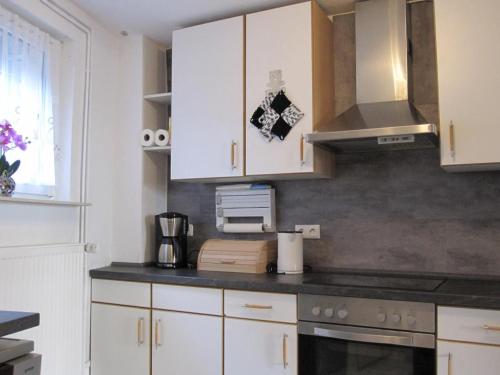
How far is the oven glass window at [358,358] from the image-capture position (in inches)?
72.6

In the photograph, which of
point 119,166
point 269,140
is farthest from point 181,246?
point 269,140

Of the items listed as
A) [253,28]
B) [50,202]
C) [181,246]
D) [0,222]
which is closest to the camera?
[0,222]

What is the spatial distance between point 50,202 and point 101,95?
857 mm

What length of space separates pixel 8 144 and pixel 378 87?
192cm

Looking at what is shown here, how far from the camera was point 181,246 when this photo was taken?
2.79 metres

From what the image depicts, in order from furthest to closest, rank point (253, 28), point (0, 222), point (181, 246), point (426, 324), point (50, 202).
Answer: point (181, 246) → point (253, 28) → point (50, 202) → point (0, 222) → point (426, 324)

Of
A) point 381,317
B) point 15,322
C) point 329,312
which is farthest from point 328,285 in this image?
point 15,322

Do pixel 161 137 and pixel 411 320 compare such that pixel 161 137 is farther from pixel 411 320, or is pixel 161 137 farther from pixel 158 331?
pixel 411 320

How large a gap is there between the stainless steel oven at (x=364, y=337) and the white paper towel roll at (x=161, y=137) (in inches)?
53.0

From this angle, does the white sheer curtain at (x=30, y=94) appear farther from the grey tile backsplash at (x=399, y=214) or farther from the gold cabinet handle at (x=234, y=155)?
the grey tile backsplash at (x=399, y=214)

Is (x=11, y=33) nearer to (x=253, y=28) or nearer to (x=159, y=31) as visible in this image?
(x=159, y=31)

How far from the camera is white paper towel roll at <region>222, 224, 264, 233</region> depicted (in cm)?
270

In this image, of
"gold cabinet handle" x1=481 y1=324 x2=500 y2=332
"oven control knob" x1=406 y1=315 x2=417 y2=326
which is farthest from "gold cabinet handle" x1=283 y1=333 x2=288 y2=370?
"gold cabinet handle" x1=481 y1=324 x2=500 y2=332

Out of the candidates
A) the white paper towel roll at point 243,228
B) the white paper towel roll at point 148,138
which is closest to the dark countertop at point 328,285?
the white paper towel roll at point 243,228
